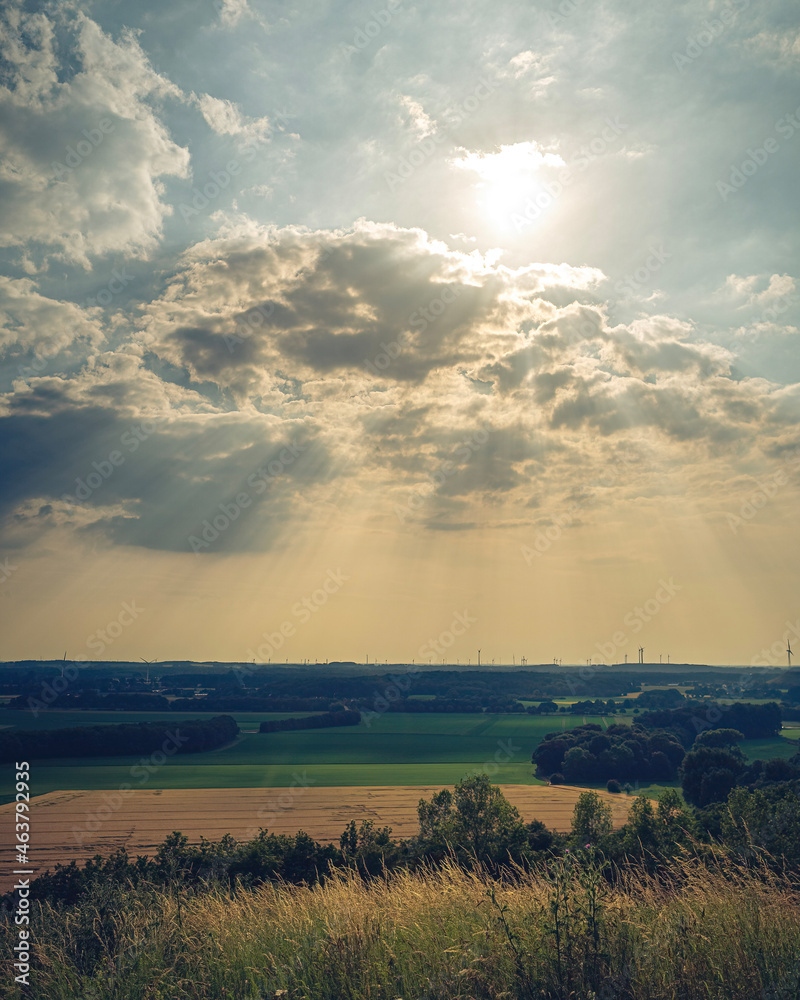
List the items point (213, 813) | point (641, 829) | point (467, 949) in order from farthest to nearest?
point (213, 813), point (641, 829), point (467, 949)

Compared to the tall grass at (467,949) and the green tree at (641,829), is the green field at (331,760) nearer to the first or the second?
the green tree at (641,829)

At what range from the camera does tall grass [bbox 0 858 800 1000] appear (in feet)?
20.9

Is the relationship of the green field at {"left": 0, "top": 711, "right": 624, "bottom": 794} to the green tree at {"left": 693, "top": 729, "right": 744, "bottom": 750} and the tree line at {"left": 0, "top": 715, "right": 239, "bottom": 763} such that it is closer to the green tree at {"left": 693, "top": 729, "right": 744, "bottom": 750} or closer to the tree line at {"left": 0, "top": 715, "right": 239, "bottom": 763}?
the tree line at {"left": 0, "top": 715, "right": 239, "bottom": 763}

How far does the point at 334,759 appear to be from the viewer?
113375 millimetres

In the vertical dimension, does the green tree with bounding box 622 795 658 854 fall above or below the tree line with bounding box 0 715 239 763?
above

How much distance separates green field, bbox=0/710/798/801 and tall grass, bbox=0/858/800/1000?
8766 centimetres

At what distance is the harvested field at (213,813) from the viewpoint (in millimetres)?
56438

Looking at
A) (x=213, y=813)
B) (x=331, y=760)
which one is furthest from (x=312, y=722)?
(x=213, y=813)

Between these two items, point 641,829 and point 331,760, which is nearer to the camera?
point 641,829

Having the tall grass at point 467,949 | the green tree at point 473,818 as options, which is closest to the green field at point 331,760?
the green tree at point 473,818

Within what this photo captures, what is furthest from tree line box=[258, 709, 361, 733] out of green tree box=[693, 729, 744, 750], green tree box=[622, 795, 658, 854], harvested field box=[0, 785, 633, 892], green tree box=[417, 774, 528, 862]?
green tree box=[622, 795, 658, 854]

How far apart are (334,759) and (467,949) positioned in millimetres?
115732

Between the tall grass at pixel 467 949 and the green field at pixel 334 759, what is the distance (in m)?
87.7

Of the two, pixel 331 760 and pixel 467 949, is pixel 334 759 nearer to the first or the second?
pixel 331 760
